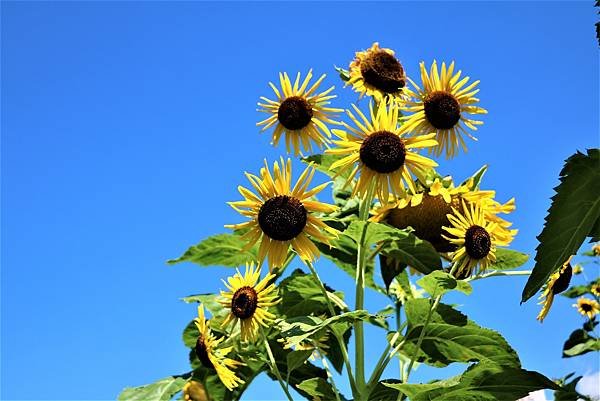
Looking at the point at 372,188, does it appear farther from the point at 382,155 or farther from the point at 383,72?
the point at 383,72

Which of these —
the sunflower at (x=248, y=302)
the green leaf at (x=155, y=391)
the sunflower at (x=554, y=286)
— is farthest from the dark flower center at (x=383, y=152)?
the green leaf at (x=155, y=391)

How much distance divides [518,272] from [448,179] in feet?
0.92

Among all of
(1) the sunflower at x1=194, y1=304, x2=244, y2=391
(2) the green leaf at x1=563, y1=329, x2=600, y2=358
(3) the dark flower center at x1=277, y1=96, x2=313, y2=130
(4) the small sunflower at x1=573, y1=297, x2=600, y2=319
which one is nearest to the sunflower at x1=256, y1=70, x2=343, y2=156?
(3) the dark flower center at x1=277, y1=96, x2=313, y2=130

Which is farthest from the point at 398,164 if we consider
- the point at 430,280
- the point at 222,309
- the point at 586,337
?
the point at 586,337

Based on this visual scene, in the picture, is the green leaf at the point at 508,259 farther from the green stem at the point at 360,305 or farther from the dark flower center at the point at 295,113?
the dark flower center at the point at 295,113

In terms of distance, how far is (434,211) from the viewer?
1.61m

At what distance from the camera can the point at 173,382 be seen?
2062 millimetres

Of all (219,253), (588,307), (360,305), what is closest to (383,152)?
(360,305)

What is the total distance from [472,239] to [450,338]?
0.24m

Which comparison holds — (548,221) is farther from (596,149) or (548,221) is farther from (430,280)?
(430,280)

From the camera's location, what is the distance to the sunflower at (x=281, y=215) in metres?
1.46

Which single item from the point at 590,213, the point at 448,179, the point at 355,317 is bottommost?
the point at 590,213

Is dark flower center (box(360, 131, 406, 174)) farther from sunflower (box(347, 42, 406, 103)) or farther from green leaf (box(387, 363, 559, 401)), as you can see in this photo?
green leaf (box(387, 363, 559, 401))

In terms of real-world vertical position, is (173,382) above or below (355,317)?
above
